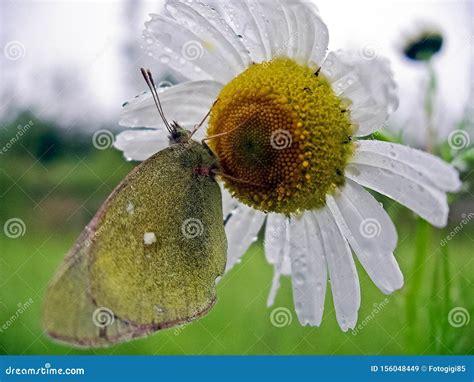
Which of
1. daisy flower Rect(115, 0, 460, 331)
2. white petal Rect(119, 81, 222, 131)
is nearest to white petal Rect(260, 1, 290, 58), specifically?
daisy flower Rect(115, 0, 460, 331)

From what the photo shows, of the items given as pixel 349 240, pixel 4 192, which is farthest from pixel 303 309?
pixel 4 192

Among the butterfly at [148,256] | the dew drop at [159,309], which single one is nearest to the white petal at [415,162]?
the butterfly at [148,256]

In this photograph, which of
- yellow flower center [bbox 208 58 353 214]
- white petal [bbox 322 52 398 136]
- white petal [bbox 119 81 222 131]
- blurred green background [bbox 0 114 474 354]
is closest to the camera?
white petal [bbox 322 52 398 136]

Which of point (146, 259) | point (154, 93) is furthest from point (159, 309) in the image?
point (154, 93)

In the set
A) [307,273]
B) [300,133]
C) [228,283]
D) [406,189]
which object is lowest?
[228,283]

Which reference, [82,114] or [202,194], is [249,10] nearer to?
[202,194]

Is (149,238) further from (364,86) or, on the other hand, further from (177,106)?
(364,86)

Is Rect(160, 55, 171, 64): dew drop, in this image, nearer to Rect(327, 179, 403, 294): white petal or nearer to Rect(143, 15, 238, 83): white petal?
Rect(143, 15, 238, 83): white petal
